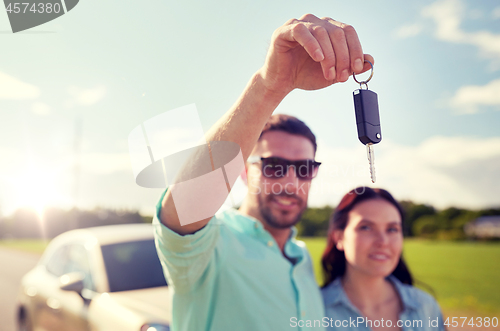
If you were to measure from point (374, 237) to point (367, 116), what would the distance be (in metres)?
1.55

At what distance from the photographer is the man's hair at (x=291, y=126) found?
253cm

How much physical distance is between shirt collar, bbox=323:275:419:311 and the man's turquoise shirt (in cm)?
25

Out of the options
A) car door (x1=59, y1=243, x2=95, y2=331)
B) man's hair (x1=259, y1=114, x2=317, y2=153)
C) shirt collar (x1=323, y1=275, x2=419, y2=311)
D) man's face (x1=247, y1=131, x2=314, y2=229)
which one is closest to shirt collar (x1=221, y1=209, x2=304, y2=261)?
man's face (x1=247, y1=131, x2=314, y2=229)

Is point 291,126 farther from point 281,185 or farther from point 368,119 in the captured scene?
point 368,119

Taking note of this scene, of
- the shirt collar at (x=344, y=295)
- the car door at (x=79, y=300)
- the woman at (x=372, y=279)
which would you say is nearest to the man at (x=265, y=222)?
the shirt collar at (x=344, y=295)

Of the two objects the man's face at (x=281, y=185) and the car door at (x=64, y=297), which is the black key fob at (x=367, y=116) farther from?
the car door at (x=64, y=297)

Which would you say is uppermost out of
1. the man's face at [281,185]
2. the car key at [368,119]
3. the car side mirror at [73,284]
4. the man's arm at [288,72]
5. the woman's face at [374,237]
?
the man's arm at [288,72]

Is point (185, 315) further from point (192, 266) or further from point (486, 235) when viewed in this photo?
point (486, 235)

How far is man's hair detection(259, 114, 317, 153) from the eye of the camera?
2529 mm

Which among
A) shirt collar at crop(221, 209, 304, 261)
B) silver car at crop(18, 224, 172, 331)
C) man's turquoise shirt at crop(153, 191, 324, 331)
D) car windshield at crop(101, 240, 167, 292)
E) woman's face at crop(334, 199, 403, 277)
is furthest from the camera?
car windshield at crop(101, 240, 167, 292)

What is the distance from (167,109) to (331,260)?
1836mm

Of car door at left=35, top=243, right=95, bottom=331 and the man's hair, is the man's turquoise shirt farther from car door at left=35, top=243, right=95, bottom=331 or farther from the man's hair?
car door at left=35, top=243, right=95, bottom=331

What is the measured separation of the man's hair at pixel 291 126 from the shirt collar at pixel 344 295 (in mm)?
991

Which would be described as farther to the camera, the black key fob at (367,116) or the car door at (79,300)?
the car door at (79,300)
